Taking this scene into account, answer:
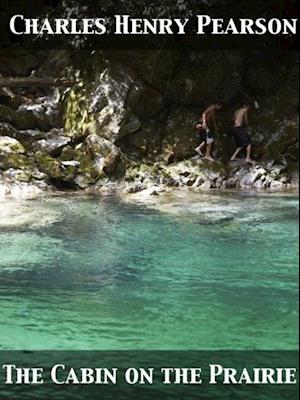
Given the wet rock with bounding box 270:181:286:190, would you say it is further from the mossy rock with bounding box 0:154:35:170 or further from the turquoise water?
the mossy rock with bounding box 0:154:35:170

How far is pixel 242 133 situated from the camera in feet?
14.7

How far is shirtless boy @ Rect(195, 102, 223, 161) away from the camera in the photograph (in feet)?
15.4

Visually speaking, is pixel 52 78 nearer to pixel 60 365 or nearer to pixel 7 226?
pixel 7 226

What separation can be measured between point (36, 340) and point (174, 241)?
116cm

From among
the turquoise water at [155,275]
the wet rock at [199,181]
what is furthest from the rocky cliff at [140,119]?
the turquoise water at [155,275]

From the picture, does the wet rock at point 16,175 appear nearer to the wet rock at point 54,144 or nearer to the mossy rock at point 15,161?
the mossy rock at point 15,161

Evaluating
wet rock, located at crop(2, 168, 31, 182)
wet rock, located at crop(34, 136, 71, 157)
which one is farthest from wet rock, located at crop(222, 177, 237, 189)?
wet rock, located at crop(2, 168, 31, 182)

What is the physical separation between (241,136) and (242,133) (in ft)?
0.08

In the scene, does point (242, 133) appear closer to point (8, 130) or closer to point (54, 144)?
point (54, 144)

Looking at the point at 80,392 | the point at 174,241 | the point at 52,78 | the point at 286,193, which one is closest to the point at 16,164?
the point at 52,78

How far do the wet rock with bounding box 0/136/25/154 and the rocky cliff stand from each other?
0.04 feet

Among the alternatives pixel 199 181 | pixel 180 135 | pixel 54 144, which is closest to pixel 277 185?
pixel 199 181

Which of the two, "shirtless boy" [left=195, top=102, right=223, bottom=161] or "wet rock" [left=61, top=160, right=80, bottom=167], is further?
"wet rock" [left=61, top=160, right=80, bottom=167]

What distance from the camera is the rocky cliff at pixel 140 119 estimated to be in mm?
4625
